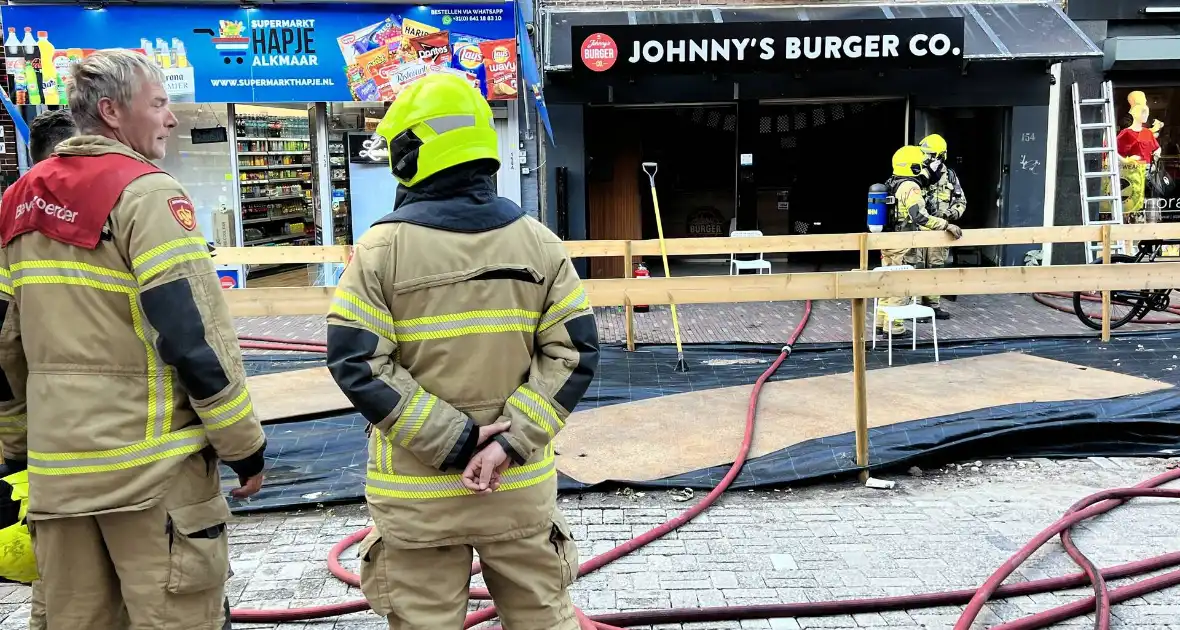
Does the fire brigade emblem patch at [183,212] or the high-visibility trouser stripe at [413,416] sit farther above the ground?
the fire brigade emblem patch at [183,212]

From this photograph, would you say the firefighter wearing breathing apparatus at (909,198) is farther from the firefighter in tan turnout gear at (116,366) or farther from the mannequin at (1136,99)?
the firefighter in tan turnout gear at (116,366)

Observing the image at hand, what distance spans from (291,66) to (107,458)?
410 inches

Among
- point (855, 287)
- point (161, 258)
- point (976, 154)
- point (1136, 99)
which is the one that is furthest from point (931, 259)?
point (161, 258)

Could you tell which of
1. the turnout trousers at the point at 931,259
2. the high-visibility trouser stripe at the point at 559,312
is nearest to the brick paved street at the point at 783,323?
the turnout trousers at the point at 931,259

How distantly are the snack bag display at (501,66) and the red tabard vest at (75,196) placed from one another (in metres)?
9.70

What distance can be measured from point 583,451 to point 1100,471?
281 centimetres

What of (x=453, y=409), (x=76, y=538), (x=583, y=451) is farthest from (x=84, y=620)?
(x=583, y=451)

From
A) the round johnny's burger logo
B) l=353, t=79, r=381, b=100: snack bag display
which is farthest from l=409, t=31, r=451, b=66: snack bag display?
the round johnny's burger logo

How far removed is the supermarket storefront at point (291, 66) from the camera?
1148 centimetres

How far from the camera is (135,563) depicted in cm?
234

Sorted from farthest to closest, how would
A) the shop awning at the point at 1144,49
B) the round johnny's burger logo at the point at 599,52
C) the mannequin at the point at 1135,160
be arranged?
the mannequin at the point at 1135,160 < the shop awning at the point at 1144,49 < the round johnny's burger logo at the point at 599,52

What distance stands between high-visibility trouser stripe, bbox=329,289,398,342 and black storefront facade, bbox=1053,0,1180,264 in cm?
1188

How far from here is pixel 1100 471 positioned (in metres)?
5.05

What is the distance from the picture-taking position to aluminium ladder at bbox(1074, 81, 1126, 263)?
11422mm
